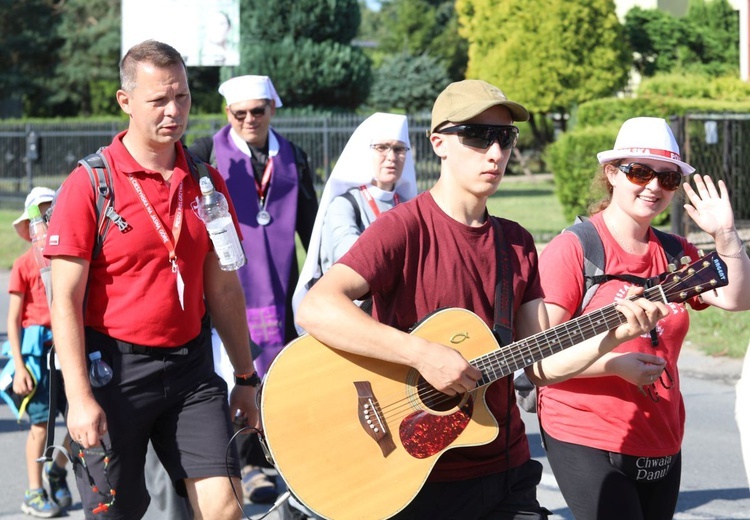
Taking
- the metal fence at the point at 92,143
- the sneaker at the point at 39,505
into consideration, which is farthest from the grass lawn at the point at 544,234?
the sneaker at the point at 39,505

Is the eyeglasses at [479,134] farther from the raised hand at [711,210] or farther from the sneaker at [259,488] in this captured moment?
the sneaker at [259,488]

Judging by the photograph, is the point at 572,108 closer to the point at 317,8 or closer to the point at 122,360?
the point at 317,8

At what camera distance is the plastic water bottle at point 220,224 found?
4074 millimetres

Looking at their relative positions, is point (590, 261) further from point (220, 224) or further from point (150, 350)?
point (150, 350)

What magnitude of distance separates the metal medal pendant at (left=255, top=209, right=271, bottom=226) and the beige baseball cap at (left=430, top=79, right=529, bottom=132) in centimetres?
305

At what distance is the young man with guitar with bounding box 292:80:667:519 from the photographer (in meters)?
3.17

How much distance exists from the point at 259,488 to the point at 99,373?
2.62 meters

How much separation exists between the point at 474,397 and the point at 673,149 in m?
1.35

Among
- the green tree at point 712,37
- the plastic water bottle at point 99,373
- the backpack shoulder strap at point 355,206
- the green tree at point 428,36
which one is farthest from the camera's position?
the green tree at point 428,36

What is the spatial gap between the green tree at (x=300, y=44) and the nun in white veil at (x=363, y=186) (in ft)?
74.0

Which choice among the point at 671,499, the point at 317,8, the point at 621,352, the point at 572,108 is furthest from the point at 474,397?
the point at 572,108

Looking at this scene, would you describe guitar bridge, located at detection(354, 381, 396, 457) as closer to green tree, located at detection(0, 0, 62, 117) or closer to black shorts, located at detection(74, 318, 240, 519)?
black shorts, located at detection(74, 318, 240, 519)

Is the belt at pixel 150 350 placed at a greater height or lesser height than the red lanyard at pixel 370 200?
lesser

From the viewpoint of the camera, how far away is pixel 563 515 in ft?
19.8
